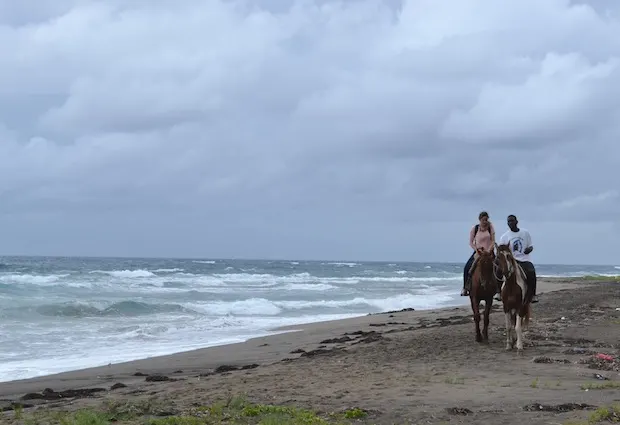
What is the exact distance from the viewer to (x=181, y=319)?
76.3 ft

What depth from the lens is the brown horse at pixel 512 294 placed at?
11.5 m

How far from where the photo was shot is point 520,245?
1190cm

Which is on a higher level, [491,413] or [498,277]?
[498,277]

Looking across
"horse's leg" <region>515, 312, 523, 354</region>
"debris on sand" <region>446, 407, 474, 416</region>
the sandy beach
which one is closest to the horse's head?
"horse's leg" <region>515, 312, 523, 354</region>

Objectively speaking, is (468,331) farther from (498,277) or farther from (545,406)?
(545,406)

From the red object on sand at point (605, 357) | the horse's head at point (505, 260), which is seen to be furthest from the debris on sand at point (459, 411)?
the horse's head at point (505, 260)

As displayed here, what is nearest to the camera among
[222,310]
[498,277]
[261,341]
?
[498,277]

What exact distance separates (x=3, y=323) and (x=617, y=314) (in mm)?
17269

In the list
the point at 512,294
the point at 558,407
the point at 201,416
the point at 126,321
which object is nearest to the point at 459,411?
the point at 558,407

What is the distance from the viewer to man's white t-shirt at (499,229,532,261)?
38.9 ft

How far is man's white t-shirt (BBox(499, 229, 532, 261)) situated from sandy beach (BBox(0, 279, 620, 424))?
5.05ft

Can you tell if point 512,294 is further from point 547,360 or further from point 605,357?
point 605,357

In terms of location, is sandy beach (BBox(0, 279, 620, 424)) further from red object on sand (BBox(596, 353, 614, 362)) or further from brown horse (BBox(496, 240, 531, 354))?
brown horse (BBox(496, 240, 531, 354))

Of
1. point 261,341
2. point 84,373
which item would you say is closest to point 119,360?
point 84,373
